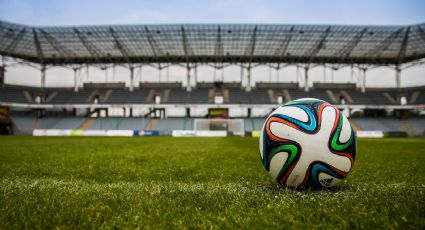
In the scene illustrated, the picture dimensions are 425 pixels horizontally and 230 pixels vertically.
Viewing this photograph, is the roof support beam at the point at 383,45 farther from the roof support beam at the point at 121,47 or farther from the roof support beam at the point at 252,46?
the roof support beam at the point at 121,47

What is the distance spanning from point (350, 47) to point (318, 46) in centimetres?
468

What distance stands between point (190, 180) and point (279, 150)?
1878 mm

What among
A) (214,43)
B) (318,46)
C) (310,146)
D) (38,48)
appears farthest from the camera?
(38,48)

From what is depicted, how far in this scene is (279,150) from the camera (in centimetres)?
401

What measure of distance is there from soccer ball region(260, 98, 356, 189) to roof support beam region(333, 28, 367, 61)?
4251 cm

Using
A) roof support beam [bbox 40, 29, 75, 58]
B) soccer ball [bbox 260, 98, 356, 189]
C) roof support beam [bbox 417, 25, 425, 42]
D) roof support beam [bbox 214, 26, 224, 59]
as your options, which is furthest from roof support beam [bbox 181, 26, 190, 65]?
soccer ball [bbox 260, 98, 356, 189]

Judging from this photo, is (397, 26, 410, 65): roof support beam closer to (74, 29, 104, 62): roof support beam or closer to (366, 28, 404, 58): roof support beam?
(366, 28, 404, 58): roof support beam

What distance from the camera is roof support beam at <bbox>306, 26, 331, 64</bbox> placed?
1667 inches

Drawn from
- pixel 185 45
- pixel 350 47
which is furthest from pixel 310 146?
pixel 350 47

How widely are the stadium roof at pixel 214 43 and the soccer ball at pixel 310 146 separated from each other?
3890cm

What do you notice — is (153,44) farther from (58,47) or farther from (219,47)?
(58,47)

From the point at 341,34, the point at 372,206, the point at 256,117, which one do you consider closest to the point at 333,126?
the point at 372,206

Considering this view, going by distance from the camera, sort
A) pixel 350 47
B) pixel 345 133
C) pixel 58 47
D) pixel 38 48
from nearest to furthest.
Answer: pixel 345 133 → pixel 350 47 → pixel 58 47 → pixel 38 48

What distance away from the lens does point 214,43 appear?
4594 cm
